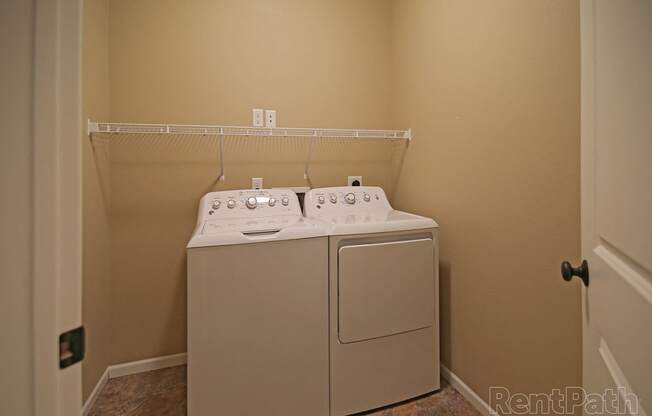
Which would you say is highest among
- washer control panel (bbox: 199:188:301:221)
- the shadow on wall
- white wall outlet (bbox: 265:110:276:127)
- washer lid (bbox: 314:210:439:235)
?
white wall outlet (bbox: 265:110:276:127)

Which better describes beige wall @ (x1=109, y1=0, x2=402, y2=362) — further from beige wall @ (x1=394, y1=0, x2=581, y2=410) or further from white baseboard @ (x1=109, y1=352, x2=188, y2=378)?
beige wall @ (x1=394, y1=0, x2=581, y2=410)

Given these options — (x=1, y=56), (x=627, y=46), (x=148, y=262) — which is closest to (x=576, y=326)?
(x=627, y=46)

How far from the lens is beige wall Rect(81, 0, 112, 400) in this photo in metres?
1.48

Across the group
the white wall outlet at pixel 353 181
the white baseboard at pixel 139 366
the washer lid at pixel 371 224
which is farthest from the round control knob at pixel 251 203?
the white baseboard at pixel 139 366

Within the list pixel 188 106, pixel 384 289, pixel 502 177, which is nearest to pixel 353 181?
pixel 384 289

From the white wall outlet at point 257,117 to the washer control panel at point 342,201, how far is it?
0.58 metres

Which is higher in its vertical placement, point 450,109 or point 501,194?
point 450,109

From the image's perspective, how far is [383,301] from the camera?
153 cm

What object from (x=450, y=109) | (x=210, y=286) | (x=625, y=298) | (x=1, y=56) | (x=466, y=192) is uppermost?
(x=450, y=109)

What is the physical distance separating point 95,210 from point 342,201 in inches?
54.1

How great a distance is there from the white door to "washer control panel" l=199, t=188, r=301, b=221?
1.40 meters

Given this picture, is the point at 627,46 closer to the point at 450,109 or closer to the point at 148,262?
the point at 450,109

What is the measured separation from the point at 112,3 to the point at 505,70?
2.16 metres

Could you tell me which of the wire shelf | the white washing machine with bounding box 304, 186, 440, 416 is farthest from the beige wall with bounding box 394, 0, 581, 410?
the wire shelf
